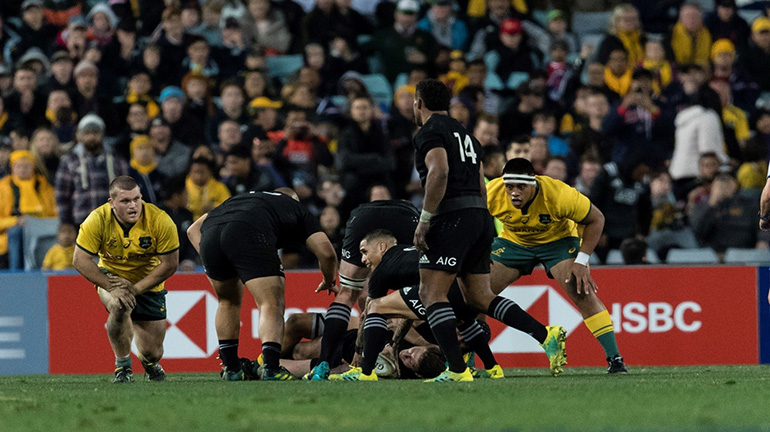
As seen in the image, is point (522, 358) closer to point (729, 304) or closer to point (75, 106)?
point (729, 304)

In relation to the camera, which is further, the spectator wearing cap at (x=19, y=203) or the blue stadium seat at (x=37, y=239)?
A: the spectator wearing cap at (x=19, y=203)

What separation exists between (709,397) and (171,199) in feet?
26.2

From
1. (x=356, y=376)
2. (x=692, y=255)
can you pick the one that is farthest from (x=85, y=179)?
(x=692, y=255)

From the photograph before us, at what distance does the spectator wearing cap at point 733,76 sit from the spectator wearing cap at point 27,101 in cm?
882

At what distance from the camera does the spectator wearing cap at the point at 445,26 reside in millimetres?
18219

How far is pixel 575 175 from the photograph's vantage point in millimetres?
15109

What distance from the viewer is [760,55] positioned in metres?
17.7

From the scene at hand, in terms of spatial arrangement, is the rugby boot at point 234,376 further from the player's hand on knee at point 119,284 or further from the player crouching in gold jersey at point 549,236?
the player crouching in gold jersey at point 549,236

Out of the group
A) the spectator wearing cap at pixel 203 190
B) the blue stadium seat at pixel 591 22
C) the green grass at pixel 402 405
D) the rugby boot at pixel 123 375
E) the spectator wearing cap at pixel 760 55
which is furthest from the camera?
the blue stadium seat at pixel 591 22

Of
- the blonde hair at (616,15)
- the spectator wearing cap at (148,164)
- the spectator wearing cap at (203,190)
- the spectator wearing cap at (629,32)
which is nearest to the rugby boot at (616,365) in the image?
the spectator wearing cap at (203,190)

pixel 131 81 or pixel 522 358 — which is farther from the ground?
pixel 131 81

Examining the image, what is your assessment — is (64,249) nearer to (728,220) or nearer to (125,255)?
(125,255)

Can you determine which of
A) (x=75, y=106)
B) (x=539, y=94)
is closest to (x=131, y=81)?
(x=75, y=106)

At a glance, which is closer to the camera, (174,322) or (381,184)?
(174,322)
